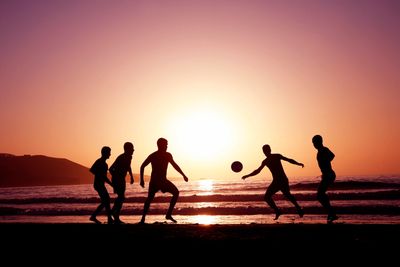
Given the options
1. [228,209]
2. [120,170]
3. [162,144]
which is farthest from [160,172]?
[228,209]

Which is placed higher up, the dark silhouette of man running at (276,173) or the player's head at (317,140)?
the player's head at (317,140)

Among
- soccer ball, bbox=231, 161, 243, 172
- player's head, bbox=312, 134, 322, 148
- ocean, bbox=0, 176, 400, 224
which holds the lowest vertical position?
ocean, bbox=0, 176, 400, 224

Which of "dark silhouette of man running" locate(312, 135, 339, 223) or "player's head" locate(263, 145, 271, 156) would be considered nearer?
"dark silhouette of man running" locate(312, 135, 339, 223)

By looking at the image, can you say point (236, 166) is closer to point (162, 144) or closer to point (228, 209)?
point (162, 144)

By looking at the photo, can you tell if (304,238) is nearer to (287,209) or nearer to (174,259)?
(174,259)

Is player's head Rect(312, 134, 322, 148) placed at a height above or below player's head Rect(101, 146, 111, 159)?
below

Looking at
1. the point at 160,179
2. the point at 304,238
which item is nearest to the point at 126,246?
the point at 304,238

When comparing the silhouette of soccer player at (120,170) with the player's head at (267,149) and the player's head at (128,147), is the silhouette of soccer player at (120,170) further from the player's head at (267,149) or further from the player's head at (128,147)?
the player's head at (267,149)

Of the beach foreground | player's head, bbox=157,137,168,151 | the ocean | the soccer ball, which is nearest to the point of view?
the beach foreground

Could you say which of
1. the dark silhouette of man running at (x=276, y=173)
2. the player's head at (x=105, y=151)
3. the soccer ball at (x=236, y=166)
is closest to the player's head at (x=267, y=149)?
the dark silhouette of man running at (x=276, y=173)

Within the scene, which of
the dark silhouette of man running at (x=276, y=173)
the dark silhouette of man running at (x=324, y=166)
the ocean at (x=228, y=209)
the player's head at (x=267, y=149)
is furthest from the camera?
the ocean at (x=228, y=209)

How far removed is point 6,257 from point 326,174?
848 cm

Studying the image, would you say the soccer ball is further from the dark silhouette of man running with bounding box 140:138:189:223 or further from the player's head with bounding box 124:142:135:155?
the player's head with bounding box 124:142:135:155

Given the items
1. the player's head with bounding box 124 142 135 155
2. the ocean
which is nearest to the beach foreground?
the player's head with bounding box 124 142 135 155
